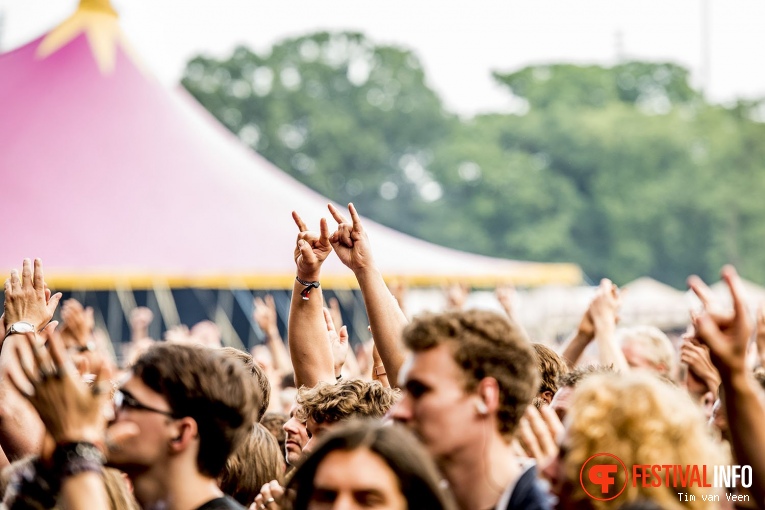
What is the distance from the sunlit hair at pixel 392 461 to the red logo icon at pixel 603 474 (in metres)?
0.31

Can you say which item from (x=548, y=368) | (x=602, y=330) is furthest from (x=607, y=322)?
(x=548, y=368)

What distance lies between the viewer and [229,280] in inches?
656

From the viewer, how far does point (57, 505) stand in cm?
258

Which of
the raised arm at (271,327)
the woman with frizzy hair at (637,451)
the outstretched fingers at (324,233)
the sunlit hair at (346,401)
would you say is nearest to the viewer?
the woman with frizzy hair at (637,451)

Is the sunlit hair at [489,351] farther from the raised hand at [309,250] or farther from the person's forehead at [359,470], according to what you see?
the raised hand at [309,250]

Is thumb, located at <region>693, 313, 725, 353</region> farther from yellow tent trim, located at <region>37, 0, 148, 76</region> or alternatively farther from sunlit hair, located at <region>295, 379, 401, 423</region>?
yellow tent trim, located at <region>37, 0, 148, 76</region>

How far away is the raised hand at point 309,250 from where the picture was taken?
172 inches

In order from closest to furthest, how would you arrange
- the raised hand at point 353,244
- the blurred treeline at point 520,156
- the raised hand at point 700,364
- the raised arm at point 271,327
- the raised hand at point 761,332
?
the raised hand at point 353,244
the raised hand at point 700,364
the raised hand at point 761,332
the raised arm at point 271,327
the blurred treeline at point 520,156

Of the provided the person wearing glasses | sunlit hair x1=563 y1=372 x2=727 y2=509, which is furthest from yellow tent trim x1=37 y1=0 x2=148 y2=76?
sunlit hair x1=563 y1=372 x2=727 y2=509

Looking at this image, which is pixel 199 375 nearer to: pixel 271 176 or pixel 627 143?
pixel 271 176

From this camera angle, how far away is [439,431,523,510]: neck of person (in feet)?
8.94

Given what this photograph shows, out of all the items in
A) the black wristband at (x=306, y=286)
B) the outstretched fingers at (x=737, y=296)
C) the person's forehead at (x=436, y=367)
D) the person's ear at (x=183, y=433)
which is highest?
the black wristband at (x=306, y=286)

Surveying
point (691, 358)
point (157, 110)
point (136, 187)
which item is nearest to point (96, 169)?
point (136, 187)

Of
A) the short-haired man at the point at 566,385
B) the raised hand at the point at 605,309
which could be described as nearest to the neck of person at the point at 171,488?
the short-haired man at the point at 566,385
